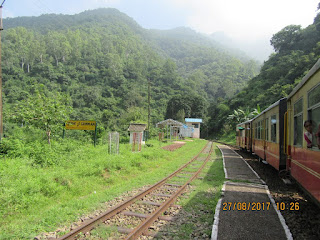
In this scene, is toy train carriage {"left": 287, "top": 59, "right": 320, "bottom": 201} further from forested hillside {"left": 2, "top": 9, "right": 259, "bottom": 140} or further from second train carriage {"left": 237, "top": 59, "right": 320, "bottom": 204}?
forested hillside {"left": 2, "top": 9, "right": 259, "bottom": 140}

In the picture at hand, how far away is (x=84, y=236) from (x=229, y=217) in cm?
307

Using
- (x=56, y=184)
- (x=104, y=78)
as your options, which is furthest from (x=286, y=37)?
(x=56, y=184)

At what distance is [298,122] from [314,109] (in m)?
1.44

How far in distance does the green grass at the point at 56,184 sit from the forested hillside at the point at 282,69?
112 ft

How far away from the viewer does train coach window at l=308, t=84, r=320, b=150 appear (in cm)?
418

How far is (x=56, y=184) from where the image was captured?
23.2 ft

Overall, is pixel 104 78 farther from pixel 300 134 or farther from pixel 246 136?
pixel 300 134

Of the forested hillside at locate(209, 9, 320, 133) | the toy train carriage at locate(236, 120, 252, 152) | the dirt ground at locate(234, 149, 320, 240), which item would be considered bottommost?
the dirt ground at locate(234, 149, 320, 240)

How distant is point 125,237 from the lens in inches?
164

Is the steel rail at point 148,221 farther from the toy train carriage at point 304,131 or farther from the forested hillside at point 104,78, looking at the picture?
the forested hillside at point 104,78

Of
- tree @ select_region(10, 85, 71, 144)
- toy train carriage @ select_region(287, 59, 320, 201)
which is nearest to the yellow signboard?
tree @ select_region(10, 85, 71, 144)

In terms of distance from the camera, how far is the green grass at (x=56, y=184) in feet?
16.3

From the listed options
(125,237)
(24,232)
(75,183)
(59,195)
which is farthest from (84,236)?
(75,183)

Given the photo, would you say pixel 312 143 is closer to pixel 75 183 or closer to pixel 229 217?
pixel 229 217
